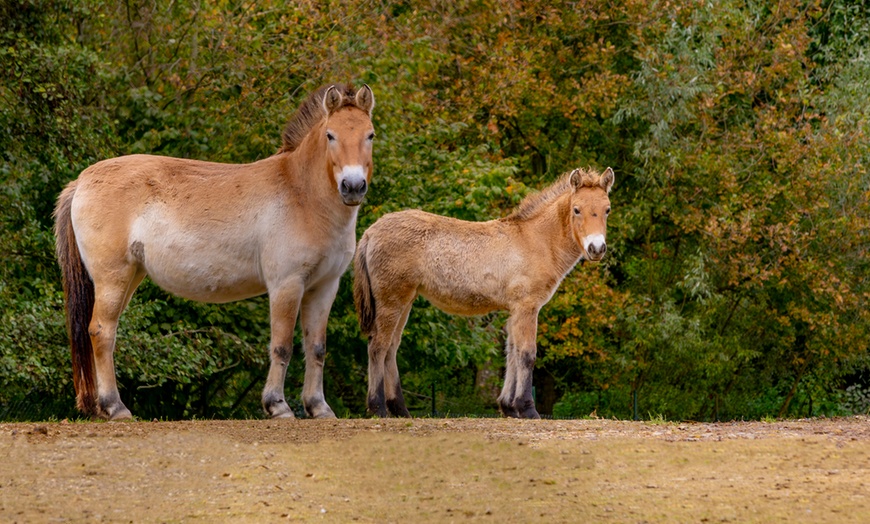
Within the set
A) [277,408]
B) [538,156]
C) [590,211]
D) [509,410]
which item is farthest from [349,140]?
[538,156]

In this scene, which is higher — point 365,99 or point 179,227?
point 365,99

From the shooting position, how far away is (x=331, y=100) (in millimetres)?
10359

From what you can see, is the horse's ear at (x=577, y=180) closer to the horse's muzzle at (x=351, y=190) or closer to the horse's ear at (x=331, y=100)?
the horse's ear at (x=331, y=100)

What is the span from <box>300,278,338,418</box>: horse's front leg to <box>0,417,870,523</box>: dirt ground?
1.07m

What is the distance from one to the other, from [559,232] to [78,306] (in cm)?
495

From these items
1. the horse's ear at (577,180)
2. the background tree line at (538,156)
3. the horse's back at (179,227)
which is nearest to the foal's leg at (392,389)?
the horse's back at (179,227)

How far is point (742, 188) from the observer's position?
24.3 meters

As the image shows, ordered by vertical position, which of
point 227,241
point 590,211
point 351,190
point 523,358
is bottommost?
point 523,358

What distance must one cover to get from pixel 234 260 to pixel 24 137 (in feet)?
19.7

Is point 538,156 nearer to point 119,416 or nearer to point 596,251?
point 596,251

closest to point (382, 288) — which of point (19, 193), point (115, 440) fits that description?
point (115, 440)

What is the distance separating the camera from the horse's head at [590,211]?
38.7ft

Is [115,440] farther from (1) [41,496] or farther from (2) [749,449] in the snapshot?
(2) [749,449]

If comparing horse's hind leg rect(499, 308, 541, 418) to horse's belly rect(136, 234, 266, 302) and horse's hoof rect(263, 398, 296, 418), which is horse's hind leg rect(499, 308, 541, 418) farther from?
horse's belly rect(136, 234, 266, 302)
